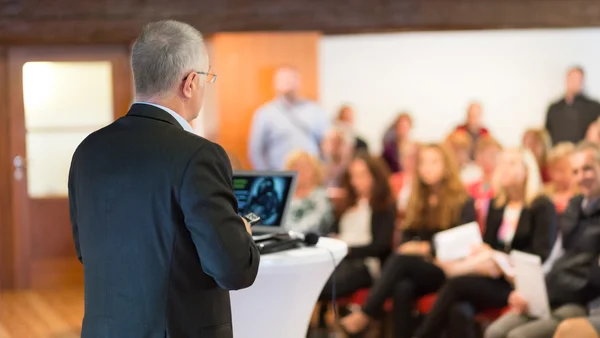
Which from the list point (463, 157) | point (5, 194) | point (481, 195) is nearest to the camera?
point (481, 195)

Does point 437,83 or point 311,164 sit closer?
point 311,164

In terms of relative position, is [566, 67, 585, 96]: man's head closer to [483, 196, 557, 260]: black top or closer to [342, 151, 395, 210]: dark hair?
[342, 151, 395, 210]: dark hair

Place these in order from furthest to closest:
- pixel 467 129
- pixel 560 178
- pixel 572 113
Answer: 1. pixel 467 129
2. pixel 572 113
3. pixel 560 178

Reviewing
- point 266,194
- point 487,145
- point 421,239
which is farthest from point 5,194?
point 266,194

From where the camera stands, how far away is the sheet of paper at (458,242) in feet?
13.7

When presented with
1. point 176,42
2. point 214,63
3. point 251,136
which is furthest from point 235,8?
point 176,42

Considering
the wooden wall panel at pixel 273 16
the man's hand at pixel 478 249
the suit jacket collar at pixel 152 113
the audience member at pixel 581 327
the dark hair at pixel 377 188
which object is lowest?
the audience member at pixel 581 327

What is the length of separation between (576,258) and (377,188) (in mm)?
1390

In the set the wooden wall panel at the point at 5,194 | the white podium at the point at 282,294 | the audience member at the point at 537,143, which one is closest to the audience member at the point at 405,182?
the audience member at the point at 537,143

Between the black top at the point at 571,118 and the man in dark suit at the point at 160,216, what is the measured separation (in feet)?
20.9

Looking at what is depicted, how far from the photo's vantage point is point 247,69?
610 centimetres

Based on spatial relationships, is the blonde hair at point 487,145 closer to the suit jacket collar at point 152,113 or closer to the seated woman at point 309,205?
the seated woman at point 309,205

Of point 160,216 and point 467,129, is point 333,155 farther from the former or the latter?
point 160,216

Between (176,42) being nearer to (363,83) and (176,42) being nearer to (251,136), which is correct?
(251,136)
